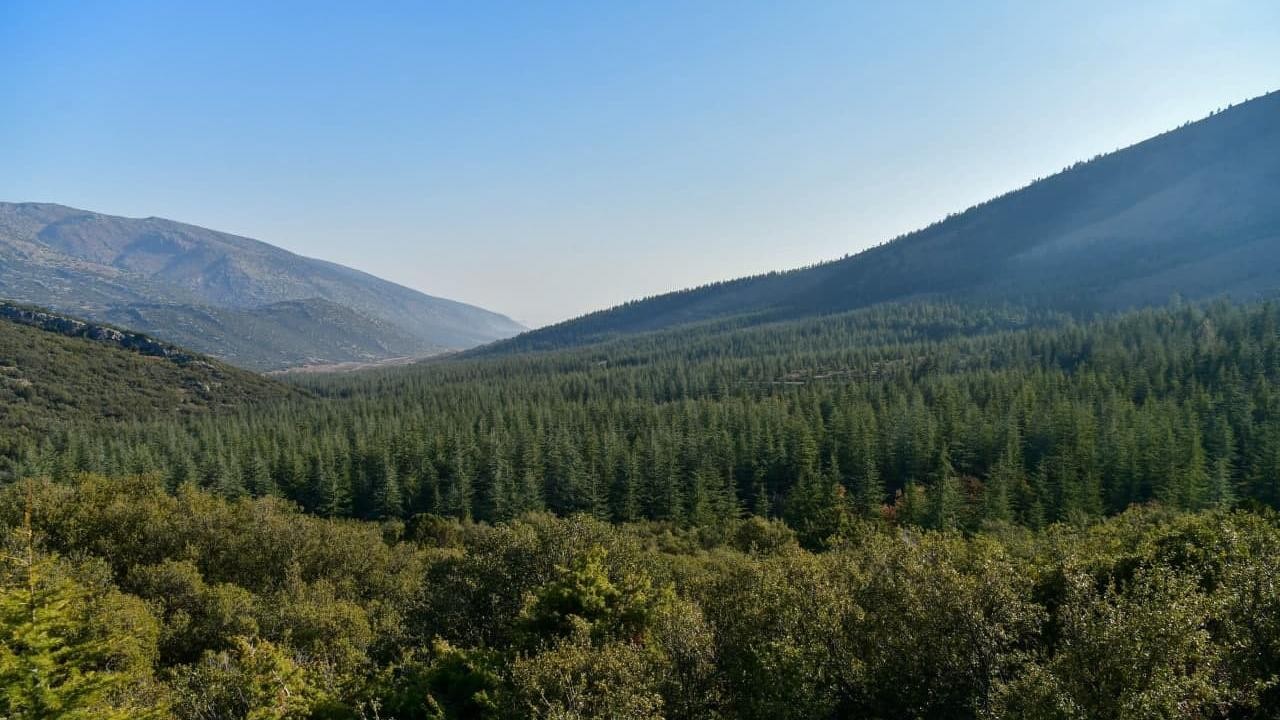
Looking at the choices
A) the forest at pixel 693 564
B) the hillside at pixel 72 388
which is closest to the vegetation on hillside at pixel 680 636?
the forest at pixel 693 564

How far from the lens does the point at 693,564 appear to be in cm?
4922

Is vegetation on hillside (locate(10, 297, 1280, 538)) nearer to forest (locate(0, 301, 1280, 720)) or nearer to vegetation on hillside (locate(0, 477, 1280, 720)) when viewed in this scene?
forest (locate(0, 301, 1280, 720))

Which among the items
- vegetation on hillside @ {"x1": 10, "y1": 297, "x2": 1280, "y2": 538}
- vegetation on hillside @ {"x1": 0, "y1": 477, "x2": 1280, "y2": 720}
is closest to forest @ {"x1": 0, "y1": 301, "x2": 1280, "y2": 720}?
vegetation on hillside @ {"x1": 0, "y1": 477, "x2": 1280, "y2": 720}

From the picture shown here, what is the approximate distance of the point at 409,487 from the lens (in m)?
96.8

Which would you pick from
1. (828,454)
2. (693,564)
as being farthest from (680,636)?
(828,454)

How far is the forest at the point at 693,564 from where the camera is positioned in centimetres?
1858

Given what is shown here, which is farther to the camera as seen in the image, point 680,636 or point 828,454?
point 828,454

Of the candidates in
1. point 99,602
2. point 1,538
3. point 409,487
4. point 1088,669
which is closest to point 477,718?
point 1088,669

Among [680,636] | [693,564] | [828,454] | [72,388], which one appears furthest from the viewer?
[72,388]

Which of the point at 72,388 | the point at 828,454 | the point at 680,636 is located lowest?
the point at 828,454

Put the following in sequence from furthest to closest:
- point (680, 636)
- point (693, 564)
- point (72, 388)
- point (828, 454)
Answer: point (72, 388) < point (828, 454) < point (693, 564) < point (680, 636)

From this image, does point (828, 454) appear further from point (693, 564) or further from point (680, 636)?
point (680, 636)

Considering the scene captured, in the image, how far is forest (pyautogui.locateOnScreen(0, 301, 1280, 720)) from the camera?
1858cm

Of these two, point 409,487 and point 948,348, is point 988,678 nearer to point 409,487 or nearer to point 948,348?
point 409,487
